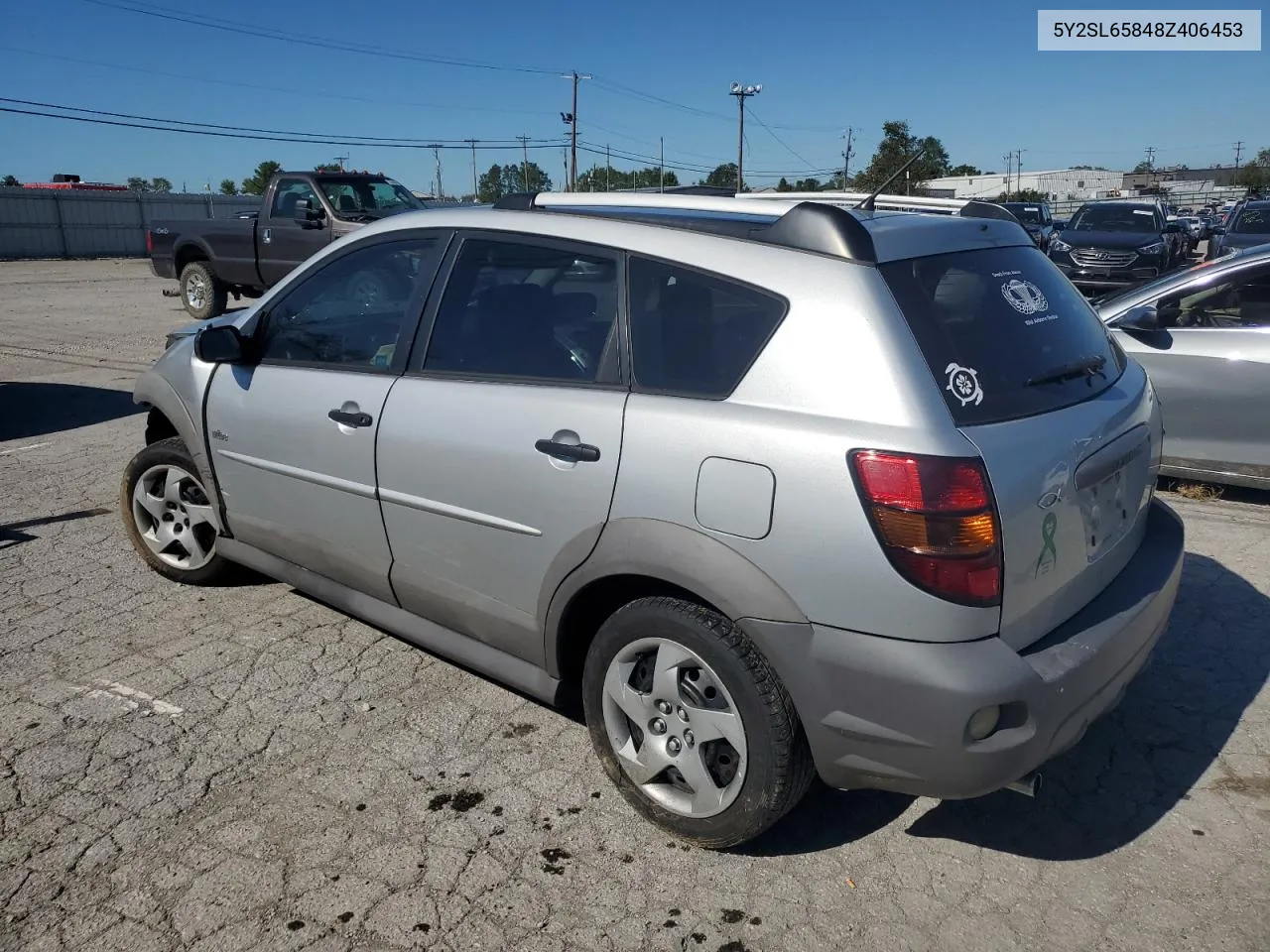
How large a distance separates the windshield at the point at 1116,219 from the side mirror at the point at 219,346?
18.1 meters

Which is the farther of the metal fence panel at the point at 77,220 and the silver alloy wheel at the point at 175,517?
the metal fence panel at the point at 77,220

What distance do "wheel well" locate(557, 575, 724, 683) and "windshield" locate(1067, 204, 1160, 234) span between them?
18243 mm

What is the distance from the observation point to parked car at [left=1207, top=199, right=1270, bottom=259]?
1444 cm

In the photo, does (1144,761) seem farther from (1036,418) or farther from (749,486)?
(749,486)

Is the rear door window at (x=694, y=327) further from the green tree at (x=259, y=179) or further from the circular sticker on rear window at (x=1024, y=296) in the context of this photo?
the green tree at (x=259, y=179)

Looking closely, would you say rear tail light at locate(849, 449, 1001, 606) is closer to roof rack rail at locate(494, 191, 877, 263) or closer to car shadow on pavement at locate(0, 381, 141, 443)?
roof rack rail at locate(494, 191, 877, 263)

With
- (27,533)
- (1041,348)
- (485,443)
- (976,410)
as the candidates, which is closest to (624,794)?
(485,443)

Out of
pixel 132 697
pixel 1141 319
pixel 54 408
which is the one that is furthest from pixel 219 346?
pixel 54 408

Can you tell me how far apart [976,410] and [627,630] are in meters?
1.10

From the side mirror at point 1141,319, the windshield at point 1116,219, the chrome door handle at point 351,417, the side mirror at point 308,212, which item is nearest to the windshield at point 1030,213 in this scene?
the windshield at point 1116,219

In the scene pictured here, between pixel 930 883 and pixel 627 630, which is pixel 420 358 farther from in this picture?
pixel 930 883

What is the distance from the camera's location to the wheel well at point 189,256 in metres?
15.1

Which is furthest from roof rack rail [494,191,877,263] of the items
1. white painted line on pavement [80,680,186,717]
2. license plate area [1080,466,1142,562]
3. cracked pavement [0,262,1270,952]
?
white painted line on pavement [80,680,186,717]

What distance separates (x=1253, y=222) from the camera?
15367 mm
